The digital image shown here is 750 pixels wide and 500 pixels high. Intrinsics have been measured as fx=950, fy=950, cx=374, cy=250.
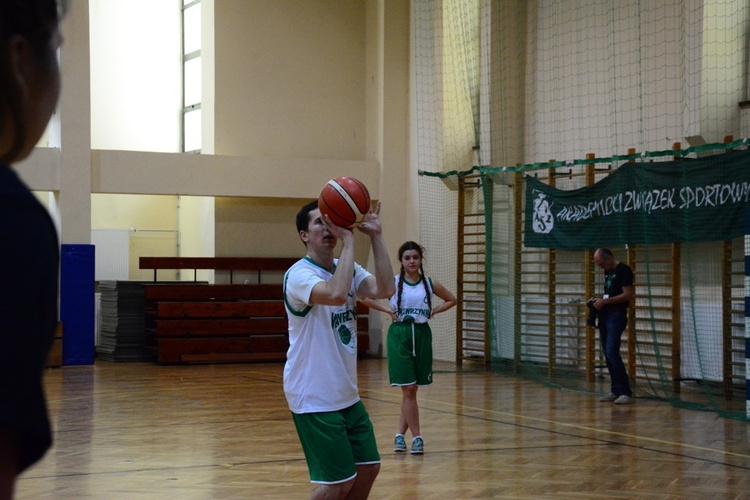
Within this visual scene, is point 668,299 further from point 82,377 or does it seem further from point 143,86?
point 143,86

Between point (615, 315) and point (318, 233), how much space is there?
6706mm

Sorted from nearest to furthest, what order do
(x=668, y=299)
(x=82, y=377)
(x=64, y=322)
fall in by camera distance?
(x=668, y=299)
(x=82, y=377)
(x=64, y=322)

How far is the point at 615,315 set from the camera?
393 inches

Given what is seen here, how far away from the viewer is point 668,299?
10.8 metres

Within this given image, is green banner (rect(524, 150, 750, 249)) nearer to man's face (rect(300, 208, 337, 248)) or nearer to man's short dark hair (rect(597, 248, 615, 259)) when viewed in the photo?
man's short dark hair (rect(597, 248, 615, 259))

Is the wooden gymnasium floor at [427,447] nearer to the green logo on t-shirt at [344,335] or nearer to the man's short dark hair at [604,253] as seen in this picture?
the man's short dark hair at [604,253]

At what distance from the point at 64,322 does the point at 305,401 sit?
1082 centimetres

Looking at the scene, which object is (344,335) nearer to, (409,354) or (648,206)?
(409,354)

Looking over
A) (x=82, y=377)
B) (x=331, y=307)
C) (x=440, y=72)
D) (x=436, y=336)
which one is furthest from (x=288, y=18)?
(x=331, y=307)

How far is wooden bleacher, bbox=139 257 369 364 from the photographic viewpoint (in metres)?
14.1

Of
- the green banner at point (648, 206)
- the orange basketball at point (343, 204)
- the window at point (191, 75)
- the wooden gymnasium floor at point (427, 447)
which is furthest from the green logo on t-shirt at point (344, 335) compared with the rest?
the window at point (191, 75)

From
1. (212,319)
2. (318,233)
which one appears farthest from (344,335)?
(212,319)

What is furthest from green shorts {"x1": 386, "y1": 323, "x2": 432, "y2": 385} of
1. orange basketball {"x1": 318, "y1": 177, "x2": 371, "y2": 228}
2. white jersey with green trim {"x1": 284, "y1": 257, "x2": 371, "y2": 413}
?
white jersey with green trim {"x1": 284, "y1": 257, "x2": 371, "y2": 413}

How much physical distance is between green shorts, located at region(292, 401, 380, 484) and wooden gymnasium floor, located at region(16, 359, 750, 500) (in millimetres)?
1920
